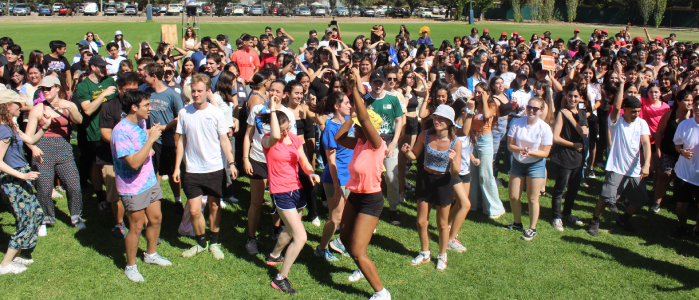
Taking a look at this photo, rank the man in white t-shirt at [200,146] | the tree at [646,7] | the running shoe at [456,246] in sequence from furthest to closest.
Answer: the tree at [646,7], the running shoe at [456,246], the man in white t-shirt at [200,146]

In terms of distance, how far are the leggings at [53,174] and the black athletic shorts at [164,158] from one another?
0.97m

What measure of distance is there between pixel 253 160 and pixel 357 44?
7.95m

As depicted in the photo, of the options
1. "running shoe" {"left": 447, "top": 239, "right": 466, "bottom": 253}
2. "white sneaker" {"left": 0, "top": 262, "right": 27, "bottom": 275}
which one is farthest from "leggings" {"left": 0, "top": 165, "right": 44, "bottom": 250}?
"running shoe" {"left": 447, "top": 239, "right": 466, "bottom": 253}

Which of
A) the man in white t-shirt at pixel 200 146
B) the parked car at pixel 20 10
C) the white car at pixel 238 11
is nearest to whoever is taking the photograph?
the man in white t-shirt at pixel 200 146

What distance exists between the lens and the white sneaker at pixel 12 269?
488cm

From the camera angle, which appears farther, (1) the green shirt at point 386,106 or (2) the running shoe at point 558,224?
(2) the running shoe at point 558,224

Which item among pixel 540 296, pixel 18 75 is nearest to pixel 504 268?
pixel 540 296

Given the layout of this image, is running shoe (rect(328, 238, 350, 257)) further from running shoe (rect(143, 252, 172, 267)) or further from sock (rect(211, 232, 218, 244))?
running shoe (rect(143, 252, 172, 267))

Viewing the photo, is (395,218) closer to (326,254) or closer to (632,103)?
(326,254)

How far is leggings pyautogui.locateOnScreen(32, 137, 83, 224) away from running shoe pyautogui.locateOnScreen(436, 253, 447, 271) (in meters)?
4.52

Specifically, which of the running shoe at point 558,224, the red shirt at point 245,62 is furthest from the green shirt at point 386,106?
the red shirt at point 245,62

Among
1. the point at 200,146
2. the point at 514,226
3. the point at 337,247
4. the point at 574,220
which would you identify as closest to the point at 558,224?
the point at 574,220

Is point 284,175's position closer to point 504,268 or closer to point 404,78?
point 504,268

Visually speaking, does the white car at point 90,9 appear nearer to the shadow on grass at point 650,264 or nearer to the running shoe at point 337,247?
the running shoe at point 337,247
